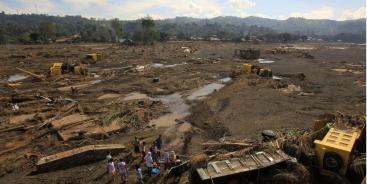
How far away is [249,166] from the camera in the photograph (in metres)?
9.89

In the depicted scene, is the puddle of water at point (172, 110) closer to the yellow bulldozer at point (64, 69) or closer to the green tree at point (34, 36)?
the yellow bulldozer at point (64, 69)

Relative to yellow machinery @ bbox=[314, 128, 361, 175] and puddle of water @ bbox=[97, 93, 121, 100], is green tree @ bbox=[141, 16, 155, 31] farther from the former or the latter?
yellow machinery @ bbox=[314, 128, 361, 175]

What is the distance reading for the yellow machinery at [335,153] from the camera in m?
10.2

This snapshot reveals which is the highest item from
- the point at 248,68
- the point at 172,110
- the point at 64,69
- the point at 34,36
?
the point at 34,36

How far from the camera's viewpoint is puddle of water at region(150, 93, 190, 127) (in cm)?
2072

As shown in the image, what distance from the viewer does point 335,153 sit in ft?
Result: 33.7

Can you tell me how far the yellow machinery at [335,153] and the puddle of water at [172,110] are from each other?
10.8 metres

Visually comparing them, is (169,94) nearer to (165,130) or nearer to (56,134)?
(165,130)

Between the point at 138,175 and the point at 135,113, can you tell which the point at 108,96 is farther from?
the point at 138,175

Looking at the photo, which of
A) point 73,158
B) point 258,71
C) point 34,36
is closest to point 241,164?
point 73,158

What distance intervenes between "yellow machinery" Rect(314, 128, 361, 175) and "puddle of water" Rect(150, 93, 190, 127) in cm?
1085

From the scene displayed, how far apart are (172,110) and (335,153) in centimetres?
1447

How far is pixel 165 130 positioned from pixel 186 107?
18.8 feet

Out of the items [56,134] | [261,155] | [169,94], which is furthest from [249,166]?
[169,94]
